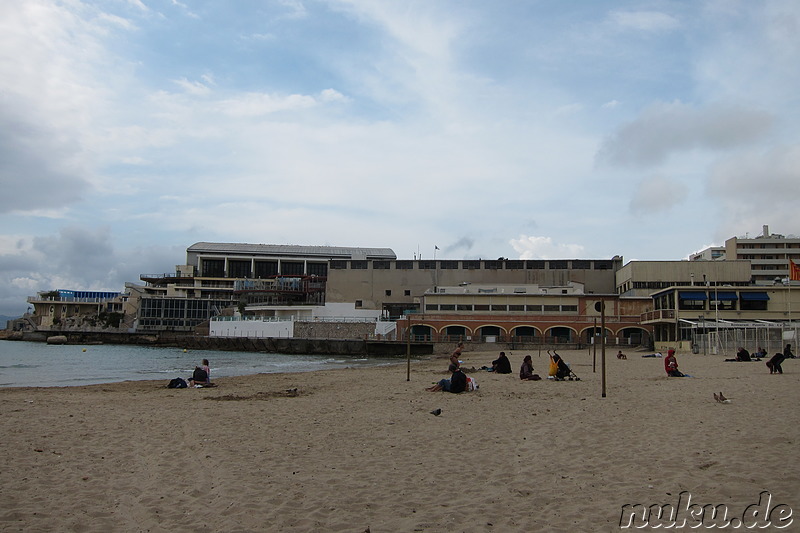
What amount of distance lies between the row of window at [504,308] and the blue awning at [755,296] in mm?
17906

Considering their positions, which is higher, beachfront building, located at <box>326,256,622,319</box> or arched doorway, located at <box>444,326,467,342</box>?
beachfront building, located at <box>326,256,622,319</box>

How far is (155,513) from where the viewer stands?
21.9ft

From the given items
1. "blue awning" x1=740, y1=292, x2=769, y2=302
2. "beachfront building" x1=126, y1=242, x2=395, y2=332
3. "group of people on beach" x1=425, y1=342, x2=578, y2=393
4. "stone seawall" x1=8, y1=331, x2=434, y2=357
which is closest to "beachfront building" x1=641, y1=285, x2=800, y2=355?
"blue awning" x1=740, y1=292, x2=769, y2=302

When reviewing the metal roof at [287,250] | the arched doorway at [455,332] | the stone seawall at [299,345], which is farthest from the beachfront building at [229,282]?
the arched doorway at [455,332]

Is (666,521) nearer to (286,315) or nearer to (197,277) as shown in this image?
(286,315)

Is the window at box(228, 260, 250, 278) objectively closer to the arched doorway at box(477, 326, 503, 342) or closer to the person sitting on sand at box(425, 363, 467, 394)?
the arched doorway at box(477, 326, 503, 342)

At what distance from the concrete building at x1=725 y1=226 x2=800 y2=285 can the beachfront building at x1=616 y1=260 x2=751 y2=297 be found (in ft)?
105

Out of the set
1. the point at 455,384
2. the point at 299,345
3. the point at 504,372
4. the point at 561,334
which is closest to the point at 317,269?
the point at 299,345

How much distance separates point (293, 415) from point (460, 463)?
5.61 metres

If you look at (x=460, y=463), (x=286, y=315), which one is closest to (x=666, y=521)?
(x=460, y=463)

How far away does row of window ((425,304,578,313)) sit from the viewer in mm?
66500

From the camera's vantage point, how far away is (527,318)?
6481 centimetres

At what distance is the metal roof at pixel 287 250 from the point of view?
379ft

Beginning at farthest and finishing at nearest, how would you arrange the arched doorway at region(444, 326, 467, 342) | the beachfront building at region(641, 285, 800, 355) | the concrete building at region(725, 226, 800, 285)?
the concrete building at region(725, 226, 800, 285)
the arched doorway at region(444, 326, 467, 342)
the beachfront building at region(641, 285, 800, 355)
